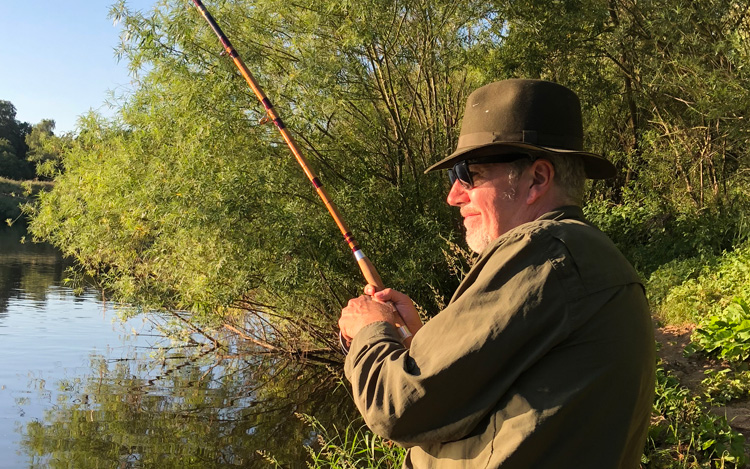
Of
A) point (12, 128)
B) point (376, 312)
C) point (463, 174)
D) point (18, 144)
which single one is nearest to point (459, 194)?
point (463, 174)

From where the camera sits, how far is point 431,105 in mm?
10133

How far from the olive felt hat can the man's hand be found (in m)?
0.47

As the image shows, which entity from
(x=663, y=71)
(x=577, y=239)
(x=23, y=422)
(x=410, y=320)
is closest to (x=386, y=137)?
(x=663, y=71)

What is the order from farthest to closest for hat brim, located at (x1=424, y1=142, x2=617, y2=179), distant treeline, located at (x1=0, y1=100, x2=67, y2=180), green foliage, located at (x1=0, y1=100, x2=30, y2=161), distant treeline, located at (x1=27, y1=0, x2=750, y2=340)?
green foliage, located at (x1=0, y1=100, x2=30, y2=161) < distant treeline, located at (x1=0, y1=100, x2=67, y2=180) < distant treeline, located at (x1=27, y1=0, x2=750, y2=340) < hat brim, located at (x1=424, y1=142, x2=617, y2=179)

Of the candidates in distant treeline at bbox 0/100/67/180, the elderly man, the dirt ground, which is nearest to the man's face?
the elderly man

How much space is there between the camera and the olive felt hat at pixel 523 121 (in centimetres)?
164

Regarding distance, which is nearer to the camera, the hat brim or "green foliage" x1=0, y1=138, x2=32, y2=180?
the hat brim

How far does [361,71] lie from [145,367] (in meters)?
5.46

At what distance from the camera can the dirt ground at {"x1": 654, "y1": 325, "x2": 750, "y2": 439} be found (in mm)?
4841

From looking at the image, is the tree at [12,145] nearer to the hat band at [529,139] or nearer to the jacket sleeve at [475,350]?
the hat band at [529,139]

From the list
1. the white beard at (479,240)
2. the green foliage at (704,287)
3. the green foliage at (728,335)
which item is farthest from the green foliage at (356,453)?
the green foliage at (704,287)

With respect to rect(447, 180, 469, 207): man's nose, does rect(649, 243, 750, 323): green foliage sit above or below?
below

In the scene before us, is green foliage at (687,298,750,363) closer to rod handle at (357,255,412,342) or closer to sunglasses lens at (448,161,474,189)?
rod handle at (357,255,412,342)

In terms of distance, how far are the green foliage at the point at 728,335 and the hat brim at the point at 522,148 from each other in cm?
498
